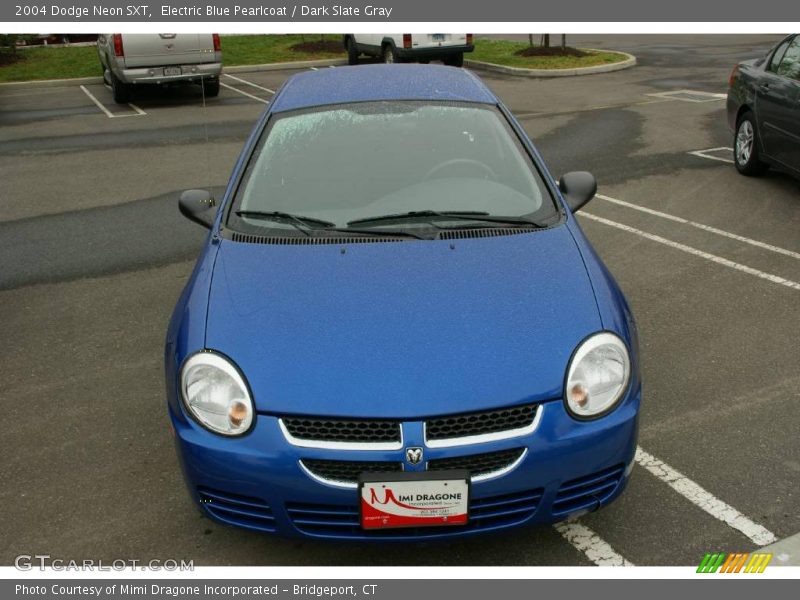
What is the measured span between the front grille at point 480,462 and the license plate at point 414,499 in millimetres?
31

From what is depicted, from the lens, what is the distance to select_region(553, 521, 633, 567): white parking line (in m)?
3.55

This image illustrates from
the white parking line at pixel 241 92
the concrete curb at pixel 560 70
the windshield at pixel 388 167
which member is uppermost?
the windshield at pixel 388 167

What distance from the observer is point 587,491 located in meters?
3.36

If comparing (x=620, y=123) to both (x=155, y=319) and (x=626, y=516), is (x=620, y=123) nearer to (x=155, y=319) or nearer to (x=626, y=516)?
(x=155, y=319)

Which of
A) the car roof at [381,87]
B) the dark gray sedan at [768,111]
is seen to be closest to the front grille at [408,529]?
the car roof at [381,87]

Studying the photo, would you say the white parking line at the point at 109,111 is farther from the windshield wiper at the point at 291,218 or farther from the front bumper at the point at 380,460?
the front bumper at the point at 380,460

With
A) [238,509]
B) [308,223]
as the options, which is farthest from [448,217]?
[238,509]

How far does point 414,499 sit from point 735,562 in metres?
1.36

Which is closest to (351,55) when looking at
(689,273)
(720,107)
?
(720,107)

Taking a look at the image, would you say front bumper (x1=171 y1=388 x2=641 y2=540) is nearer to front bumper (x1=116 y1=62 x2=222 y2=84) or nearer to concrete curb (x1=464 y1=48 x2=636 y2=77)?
front bumper (x1=116 y1=62 x2=222 y2=84)

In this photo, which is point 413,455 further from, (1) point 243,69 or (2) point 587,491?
(1) point 243,69

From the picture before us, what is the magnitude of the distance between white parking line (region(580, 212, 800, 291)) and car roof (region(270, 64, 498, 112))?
2612 mm

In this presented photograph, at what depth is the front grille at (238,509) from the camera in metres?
3.27

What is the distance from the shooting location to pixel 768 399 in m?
4.80
